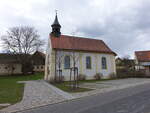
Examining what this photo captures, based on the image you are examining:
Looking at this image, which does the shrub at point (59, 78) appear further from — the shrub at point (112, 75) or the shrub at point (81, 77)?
the shrub at point (112, 75)

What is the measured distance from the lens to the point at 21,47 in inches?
1724

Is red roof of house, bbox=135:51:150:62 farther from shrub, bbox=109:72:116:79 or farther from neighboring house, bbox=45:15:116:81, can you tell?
shrub, bbox=109:72:116:79

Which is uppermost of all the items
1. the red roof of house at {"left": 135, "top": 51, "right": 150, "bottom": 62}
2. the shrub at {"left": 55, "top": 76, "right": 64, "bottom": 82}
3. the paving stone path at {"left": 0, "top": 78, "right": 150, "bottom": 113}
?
the red roof of house at {"left": 135, "top": 51, "right": 150, "bottom": 62}

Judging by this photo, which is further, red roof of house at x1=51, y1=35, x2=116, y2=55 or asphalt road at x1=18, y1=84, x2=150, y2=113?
Answer: red roof of house at x1=51, y1=35, x2=116, y2=55

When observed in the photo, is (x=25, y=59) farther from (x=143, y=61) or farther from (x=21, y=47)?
(x=143, y=61)

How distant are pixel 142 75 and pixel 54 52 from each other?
19.4m

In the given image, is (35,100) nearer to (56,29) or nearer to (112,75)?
(56,29)

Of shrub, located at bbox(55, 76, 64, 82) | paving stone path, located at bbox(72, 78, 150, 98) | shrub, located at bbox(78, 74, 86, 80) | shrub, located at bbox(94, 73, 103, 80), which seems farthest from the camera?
shrub, located at bbox(94, 73, 103, 80)

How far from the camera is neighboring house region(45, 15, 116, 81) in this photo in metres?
28.2

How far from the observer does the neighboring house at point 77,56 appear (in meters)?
28.2

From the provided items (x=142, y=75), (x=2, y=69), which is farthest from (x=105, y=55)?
(x=2, y=69)

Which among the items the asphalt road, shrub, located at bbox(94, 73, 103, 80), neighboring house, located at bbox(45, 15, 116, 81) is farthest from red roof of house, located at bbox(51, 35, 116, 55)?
the asphalt road

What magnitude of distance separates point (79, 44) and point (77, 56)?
11.6 feet

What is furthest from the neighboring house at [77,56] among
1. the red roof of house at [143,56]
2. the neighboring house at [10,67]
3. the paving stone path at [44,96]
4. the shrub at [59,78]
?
the neighboring house at [10,67]
